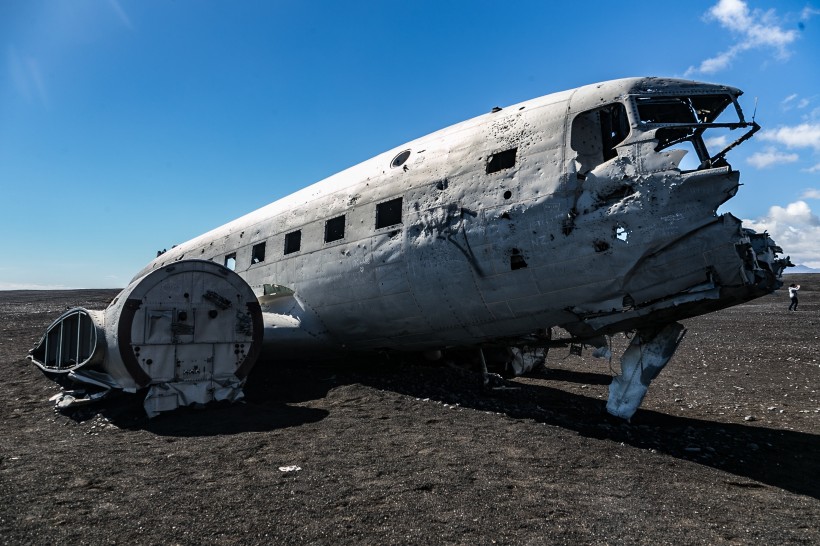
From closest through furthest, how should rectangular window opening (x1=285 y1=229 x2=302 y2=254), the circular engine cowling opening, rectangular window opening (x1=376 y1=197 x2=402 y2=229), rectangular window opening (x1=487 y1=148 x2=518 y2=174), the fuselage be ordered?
the fuselage, rectangular window opening (x1=487 y1=148 x2=518 y2=174), the circular engine cowling opening, rectangular window opening (x1=376 y1=197 x2=402 y2=229), rectangular window opening (x1=285 y1=229 x2=302 y2=254)

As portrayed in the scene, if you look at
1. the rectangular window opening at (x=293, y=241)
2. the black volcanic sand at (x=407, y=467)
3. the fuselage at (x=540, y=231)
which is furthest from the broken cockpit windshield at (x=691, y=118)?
the rectangular window opening at (x=293, y=241)

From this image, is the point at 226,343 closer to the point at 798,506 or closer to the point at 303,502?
the point at 303,502

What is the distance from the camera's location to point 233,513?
4.79 meters

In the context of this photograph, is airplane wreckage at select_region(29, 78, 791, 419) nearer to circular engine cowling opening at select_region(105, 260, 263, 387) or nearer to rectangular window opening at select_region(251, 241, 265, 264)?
circular engine cowling opening at select_region(105, 260, 263, 387)

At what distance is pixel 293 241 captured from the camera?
11703 millimetres

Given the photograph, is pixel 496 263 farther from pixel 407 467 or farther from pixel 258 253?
pixel 258 253

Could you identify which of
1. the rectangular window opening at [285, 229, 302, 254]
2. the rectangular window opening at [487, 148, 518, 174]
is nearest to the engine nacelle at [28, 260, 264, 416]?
the rectangular window opening at [285, 229, 302, 254]

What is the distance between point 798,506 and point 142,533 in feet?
20.7

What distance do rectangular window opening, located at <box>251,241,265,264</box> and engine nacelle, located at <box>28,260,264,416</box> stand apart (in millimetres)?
2858

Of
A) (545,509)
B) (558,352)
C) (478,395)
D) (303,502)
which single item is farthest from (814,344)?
(303,502)

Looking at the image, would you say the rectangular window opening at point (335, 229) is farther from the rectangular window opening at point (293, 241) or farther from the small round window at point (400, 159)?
the small round window at point (400, 159)

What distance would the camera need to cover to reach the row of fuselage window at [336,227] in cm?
966

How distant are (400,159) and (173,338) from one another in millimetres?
5436

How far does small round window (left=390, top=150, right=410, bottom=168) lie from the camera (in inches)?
410
